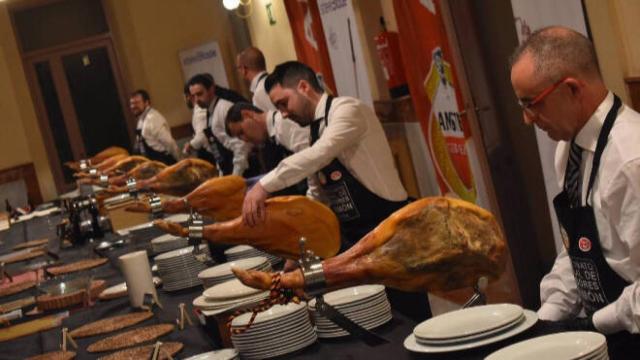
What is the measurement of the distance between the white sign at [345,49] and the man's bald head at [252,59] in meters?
0.71

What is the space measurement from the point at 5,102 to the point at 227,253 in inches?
472

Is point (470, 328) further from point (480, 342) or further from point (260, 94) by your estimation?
point (260, 94)

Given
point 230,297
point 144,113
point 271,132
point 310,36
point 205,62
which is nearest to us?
point 230,297

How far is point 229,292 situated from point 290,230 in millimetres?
295

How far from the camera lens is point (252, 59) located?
25.4 feet

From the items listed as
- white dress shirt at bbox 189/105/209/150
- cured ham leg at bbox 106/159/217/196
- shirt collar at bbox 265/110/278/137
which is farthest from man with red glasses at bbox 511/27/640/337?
white dress shirt at bbox 189/105/209/150

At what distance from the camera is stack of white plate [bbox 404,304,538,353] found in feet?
6.79

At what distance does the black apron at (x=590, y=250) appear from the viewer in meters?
2.22

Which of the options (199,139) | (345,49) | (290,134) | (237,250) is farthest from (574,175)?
(199,139)

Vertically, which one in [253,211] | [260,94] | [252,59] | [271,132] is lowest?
[253,211]

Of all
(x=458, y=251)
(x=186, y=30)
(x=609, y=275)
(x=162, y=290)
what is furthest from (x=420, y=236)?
(x=186, y=30)

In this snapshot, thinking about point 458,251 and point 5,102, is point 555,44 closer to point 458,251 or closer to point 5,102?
point 458,251

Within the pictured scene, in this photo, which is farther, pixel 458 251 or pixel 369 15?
pixel 369 15

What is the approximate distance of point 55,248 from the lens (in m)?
6.45
